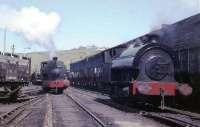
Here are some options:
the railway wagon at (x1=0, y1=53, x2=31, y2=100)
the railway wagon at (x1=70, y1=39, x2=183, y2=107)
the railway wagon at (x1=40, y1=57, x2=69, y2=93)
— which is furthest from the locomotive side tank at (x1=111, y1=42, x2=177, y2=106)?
the railway wagon at (x1=40, y1=57, x2=69, y2=93)

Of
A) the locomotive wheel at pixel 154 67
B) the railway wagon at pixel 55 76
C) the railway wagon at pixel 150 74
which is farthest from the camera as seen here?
the railway wagon at pixel 55 76

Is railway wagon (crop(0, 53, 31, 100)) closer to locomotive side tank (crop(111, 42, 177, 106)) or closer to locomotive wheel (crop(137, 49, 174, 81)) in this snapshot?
locomotive side tank (crop(111, 42, 177, 106))

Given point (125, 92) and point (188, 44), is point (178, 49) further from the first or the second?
point (125, 92)

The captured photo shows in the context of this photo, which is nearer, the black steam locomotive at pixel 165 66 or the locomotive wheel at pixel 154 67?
the black steam locomotive at pixel 165 66

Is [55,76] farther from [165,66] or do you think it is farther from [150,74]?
[165,66]

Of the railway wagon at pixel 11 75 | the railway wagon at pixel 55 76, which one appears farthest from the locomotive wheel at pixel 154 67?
the railway wagon at pixel 55 76

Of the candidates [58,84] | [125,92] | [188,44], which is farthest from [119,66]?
[58,84]

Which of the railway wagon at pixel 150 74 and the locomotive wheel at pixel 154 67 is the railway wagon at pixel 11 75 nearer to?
the railway wagon at pixel 150 74

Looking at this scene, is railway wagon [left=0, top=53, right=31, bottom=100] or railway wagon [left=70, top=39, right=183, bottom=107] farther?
railway wagon [left=0, top=53, right=31, bottom=100]

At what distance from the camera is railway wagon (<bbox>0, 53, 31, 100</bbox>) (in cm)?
2558

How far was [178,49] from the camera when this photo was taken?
2045cm

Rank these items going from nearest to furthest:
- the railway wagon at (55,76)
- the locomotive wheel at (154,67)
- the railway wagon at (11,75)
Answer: the locomotive wheel at (154,67)
the railway wagon at (11,75)
the railway wagon at (55,76)

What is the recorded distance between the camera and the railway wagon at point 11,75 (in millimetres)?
25584

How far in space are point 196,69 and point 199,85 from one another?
2.47 ft
